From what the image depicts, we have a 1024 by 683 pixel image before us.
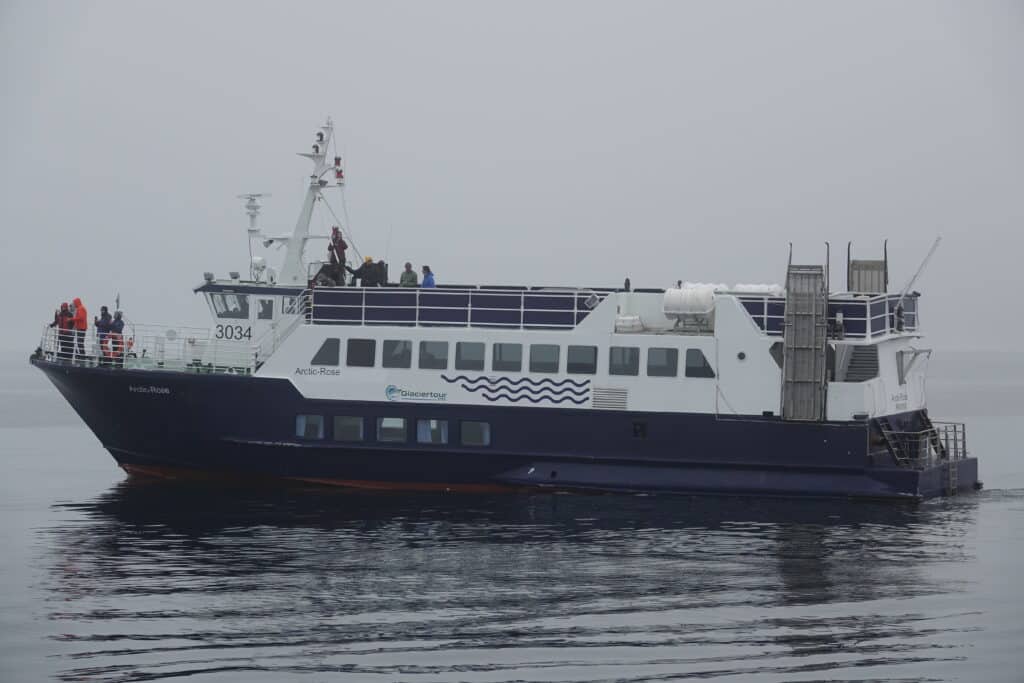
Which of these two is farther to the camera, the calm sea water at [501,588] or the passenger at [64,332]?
the passenger at [64,332]

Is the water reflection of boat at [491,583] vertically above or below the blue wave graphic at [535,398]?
below

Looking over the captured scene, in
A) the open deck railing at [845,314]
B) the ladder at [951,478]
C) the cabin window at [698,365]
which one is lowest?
the ladder at [951,478]

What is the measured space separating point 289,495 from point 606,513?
7.55 m

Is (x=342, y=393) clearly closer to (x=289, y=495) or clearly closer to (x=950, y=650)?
(x=289, y=495)

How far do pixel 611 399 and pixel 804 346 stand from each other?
4.36 m

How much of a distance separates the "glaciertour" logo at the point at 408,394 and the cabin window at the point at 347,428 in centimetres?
92

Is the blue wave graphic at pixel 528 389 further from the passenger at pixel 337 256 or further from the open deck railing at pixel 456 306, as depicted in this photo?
the passenger at pixel 337 256

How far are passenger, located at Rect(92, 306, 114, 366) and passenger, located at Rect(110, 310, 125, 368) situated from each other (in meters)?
0.12

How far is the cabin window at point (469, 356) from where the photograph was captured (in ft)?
102

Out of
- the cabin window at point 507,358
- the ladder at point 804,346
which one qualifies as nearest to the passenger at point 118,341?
the cabin window at point 507,358

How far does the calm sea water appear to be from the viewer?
1812cm

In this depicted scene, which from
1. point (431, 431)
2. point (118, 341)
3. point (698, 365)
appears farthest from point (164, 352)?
point (698, 365)

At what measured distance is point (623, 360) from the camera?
101 feet

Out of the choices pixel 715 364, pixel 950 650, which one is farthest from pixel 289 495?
pixel 950 650
